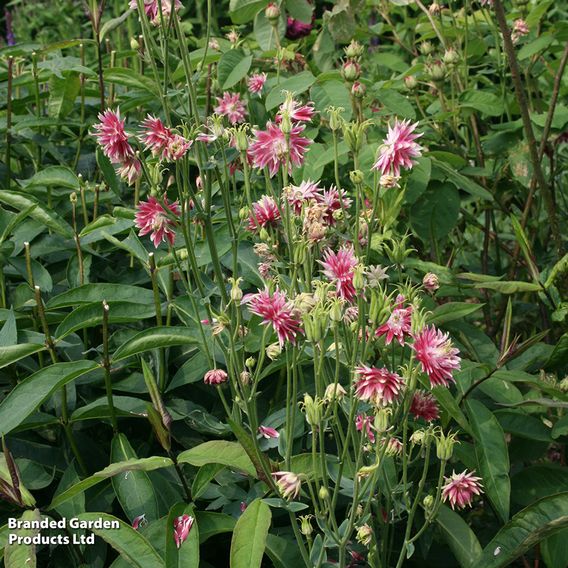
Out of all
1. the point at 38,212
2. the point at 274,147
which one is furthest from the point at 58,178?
the point at 274,147

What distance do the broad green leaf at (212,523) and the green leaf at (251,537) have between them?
127mm

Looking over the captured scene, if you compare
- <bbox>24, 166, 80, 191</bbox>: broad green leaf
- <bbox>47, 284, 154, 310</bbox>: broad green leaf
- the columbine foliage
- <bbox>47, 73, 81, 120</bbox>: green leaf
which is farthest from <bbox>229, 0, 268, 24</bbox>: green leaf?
<bbox>47, 284, 154, 310</bbox>: broad green leaf

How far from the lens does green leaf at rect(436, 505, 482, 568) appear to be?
1.26m

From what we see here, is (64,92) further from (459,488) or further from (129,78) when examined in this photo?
(459,488)

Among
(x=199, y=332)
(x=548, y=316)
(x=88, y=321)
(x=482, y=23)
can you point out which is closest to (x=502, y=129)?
(x=548, y=316)

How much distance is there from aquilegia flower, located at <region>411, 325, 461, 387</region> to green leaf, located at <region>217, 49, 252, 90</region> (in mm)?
824

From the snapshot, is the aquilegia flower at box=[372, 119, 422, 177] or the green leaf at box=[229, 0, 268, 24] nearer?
the aquilegia flower at box=[372, 119, 422, 177]

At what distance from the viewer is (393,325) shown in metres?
1.08

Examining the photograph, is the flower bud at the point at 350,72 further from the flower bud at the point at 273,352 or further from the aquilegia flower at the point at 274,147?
the flower bud at the point at 273,352

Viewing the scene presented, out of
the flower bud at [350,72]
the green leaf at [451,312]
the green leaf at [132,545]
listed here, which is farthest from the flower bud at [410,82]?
the green leaf at [132,545]

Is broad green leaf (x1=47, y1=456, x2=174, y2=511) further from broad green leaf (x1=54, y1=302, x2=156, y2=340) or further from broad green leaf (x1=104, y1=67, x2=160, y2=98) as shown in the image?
broad green leaf (x1=104, y1=67, x2=160, y2=98)

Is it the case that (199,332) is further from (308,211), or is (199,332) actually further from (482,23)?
(482,23)

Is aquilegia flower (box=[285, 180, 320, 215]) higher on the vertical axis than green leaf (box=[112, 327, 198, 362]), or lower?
higher

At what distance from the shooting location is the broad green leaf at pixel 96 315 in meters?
1.35
